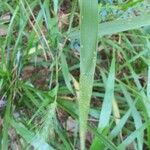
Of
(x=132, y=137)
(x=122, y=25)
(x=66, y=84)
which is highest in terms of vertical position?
(x=122, y=25)

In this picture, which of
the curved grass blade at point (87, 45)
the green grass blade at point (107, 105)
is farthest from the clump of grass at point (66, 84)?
the curved grass blade at point (87, 45)

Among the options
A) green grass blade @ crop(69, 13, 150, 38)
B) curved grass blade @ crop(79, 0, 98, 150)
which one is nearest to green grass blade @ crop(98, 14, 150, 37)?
green grass blade @ crop(69, 13, 150, 38)

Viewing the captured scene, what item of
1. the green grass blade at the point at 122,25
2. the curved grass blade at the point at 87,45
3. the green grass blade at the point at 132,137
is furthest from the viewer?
the green grass blade at the point at 132,137

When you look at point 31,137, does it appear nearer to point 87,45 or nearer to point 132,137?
point 132,137

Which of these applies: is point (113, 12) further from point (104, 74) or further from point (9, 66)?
point (9, 66)

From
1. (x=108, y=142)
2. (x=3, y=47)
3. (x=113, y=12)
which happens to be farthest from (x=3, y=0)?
(x=108, y=142)

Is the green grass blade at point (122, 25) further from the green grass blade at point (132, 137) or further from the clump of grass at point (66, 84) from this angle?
the green grass blade at point (132, 137)

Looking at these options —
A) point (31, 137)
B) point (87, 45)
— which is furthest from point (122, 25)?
point (31, 137)

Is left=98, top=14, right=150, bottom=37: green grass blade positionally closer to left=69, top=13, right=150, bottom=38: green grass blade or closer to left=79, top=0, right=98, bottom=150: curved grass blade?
left=69, top=13, right=150, bottom=38: green grass blade
